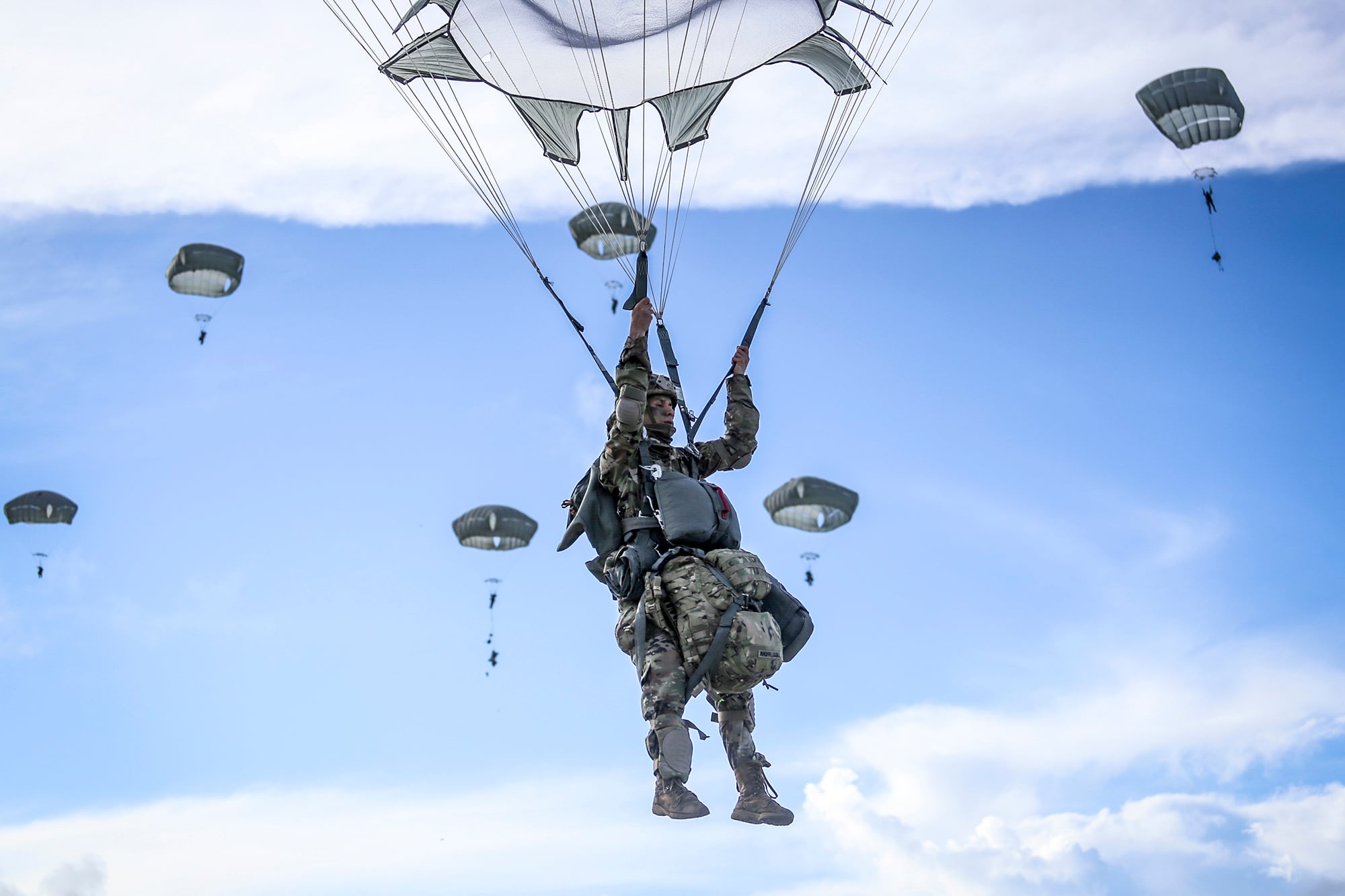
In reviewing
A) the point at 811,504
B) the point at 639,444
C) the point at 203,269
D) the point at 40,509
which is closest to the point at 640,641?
the point at 639,444

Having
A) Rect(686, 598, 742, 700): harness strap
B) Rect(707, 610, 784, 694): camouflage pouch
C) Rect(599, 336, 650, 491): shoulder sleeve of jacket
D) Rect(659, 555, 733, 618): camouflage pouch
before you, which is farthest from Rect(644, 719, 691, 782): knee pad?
Rect(599, 336, 650, 491): shoulder sleeve of jacket

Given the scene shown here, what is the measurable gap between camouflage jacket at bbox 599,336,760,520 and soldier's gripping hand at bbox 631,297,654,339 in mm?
56

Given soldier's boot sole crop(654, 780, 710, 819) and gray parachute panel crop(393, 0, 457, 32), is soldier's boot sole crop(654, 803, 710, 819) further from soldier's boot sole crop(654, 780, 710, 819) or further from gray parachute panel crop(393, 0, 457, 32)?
gray parachute panel crop(393, 0, 457, 32)

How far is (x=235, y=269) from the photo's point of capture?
1511 inches

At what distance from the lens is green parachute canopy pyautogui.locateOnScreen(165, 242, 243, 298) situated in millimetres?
37906

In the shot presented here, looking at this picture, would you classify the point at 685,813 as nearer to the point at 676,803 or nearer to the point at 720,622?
the point at 676,803

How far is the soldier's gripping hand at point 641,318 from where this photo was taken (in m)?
10.0

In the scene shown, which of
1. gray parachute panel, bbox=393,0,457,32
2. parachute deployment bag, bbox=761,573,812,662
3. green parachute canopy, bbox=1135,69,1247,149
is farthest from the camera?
green parachute canopy, bbox=1135,69,1247,149

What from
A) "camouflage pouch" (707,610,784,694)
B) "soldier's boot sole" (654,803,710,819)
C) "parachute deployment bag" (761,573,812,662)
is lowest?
"soldier's boot sole" (654,803,710,819)

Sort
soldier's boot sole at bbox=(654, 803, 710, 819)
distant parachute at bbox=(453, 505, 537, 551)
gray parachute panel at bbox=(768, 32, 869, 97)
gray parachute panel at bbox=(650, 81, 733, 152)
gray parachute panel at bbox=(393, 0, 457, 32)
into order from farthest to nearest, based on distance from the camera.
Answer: distant parachute at bbox=(453, 505, 537, 551)
gray parachute panel at bbox=(650, 81, 733, 152)
gray parachute panel at bbox=(768, 32, 869, 97)
gray parachute panel at bbox=(393, 0, 457, 32)
soldier's boot sole at bbox=(654, 803, 710, 819)

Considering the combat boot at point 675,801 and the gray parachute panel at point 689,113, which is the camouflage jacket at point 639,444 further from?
the gray parachute panel at point 689,113

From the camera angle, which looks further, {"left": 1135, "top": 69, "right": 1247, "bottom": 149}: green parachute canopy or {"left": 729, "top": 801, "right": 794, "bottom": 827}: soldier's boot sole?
{"left": 1135, "top": 69, "right": 1247, "bottom": 149}: green parachute canopy

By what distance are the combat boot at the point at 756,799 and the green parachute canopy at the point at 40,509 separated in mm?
37079

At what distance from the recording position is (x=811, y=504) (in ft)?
127
